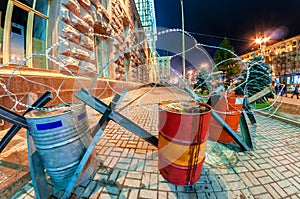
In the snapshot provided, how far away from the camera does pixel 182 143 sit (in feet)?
5.05

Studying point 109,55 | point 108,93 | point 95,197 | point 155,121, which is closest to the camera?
point 95,197

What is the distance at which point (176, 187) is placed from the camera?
170 cm

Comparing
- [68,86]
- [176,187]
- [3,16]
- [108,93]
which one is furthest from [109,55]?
[176,187]

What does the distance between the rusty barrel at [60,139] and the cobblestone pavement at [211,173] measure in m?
0.38

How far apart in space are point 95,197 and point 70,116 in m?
1.03

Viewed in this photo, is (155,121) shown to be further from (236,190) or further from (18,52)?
(18,52)

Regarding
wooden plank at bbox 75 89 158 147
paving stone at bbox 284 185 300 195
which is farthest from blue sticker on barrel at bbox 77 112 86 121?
paving stone at bbox 284 185 300 195

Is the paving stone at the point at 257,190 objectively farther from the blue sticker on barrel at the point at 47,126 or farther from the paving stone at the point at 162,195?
the blue sticker on barrel at the point at 47,126

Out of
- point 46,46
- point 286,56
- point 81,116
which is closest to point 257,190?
point 81,116

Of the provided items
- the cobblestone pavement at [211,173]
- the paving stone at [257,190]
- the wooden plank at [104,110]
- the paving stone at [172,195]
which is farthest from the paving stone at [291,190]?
the wooden plank at [104,110]

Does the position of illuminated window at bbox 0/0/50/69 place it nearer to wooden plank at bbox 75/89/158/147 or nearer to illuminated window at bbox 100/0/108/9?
wooden plank at bbox 75/89/158/147

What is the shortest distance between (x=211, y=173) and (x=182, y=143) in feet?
2.97

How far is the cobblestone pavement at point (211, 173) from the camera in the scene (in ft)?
5.26

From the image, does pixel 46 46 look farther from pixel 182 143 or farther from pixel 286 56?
pixel 286 56
